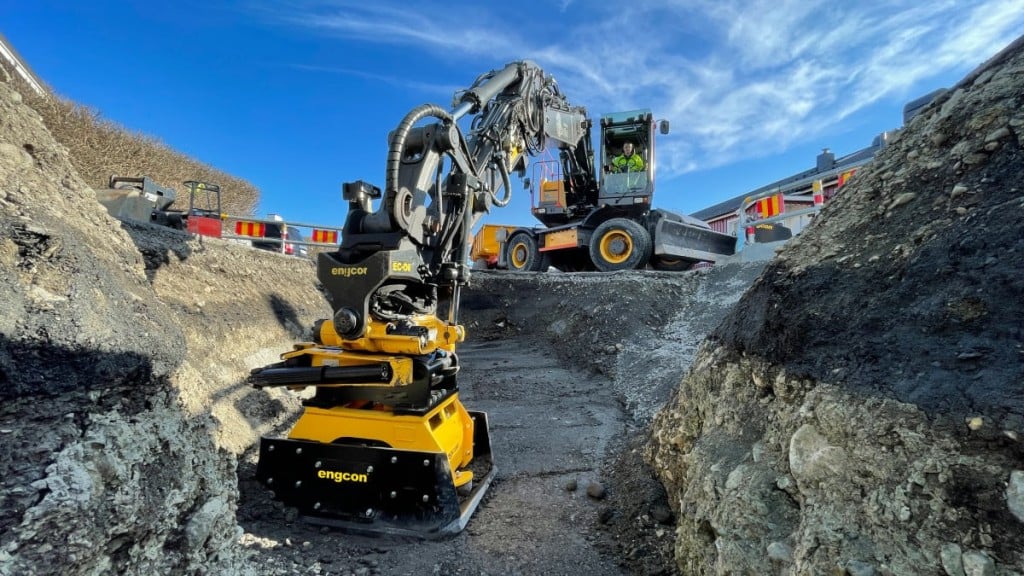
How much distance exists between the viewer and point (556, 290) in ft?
30.5

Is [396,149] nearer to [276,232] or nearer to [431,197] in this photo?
[431,197]

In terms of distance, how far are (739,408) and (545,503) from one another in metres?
1.66

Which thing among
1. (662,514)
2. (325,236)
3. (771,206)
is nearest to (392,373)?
(662,514)

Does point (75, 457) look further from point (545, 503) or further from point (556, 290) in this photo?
point (556, 290)

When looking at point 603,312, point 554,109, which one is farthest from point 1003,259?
point 603,312

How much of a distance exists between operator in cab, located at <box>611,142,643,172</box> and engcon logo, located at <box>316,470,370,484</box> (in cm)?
798

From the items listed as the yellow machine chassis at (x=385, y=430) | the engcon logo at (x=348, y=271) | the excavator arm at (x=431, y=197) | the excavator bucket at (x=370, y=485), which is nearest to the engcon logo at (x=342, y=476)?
the excavator bucket at (x=370, y=485)

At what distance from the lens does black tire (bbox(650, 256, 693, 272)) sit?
9.84 metres

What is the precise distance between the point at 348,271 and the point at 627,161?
7.46 m

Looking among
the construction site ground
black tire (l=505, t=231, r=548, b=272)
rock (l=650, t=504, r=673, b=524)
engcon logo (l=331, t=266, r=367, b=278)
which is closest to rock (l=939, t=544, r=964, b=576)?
the construction site ground

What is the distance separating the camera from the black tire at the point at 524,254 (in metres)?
11.1

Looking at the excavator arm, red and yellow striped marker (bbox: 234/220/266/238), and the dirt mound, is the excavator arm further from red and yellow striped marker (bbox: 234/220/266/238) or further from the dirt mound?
red and yellow striped marker (bbox: 234/220/266/238)

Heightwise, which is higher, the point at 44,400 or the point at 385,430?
the point at 44,400

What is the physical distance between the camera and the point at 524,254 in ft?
37.9
